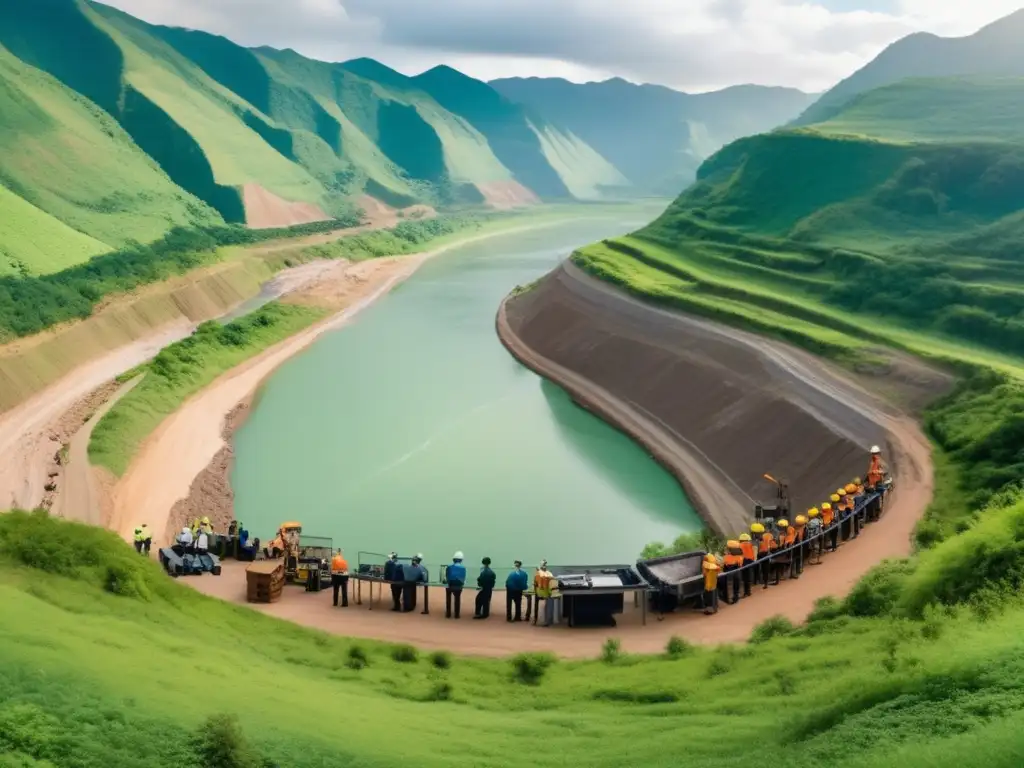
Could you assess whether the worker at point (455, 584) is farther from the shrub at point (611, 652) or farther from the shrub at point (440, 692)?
the shrub at point (440, 692)

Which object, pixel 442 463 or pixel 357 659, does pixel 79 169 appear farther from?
pixel 357 659

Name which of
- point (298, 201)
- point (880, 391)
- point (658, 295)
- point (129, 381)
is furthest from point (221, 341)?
point (298, 201)

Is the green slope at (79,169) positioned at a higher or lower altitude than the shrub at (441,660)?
higher

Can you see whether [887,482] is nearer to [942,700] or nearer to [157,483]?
[942,700]

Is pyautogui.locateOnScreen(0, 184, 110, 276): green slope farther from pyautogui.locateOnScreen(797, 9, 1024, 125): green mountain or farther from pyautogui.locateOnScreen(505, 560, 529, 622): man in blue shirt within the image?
pyautogui.locateOnScreen(797, 9, 1024, 125): green mountain

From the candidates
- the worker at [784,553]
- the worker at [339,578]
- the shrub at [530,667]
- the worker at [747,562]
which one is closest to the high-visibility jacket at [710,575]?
the worker at [747,562]

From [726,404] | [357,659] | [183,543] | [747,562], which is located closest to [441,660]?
[357,659]

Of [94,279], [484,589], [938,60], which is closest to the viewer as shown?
[484,589]

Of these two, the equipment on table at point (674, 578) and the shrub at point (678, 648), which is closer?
the shrub at point (678, 648)
